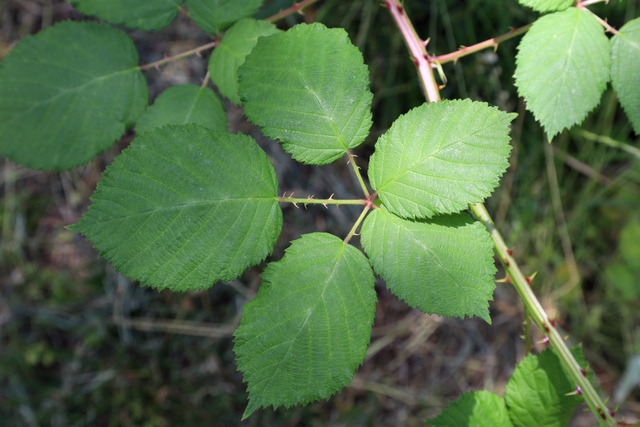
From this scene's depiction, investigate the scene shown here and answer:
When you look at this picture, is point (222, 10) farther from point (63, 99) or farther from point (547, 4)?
point (547, 4)

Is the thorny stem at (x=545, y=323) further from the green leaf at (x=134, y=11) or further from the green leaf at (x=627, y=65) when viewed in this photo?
the green leaf at (x=134, y=11)

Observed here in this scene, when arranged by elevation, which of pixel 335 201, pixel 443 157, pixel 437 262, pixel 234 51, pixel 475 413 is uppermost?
pixel 234 51

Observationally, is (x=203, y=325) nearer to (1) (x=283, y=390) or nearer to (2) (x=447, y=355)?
(2) (x=447, y=355)

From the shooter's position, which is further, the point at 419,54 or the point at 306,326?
the point at 419,54

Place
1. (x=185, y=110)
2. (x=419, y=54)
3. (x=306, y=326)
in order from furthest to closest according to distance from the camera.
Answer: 1. (x=185, y=110)
2. (x=419, y=54)
3. (x=306, y=326)

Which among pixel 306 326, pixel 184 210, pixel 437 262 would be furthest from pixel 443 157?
pixel 184 210

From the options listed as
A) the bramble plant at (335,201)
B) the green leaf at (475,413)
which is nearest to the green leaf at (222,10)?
the bramble plant at (335,201)

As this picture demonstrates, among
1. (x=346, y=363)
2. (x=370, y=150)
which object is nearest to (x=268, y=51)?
(x=346, y=363)
